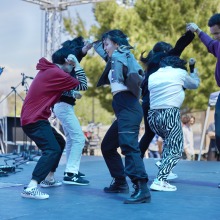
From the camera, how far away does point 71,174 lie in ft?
15.9

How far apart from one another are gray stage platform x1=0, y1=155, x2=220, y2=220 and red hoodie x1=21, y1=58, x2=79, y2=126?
2.31 ft

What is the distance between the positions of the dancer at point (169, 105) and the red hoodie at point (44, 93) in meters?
0.86

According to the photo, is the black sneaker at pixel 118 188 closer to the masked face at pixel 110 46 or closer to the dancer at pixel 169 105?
the dancer at pixel 169 105

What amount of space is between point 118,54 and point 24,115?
3.22 feet

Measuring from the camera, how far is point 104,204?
11.8ft

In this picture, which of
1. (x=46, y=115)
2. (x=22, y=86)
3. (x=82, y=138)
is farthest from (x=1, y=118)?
(x=46, y=115)

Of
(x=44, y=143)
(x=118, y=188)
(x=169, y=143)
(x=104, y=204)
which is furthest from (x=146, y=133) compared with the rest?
(x=104, y=204)

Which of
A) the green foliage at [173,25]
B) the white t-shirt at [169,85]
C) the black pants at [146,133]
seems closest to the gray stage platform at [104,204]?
the black pants at [146,133]

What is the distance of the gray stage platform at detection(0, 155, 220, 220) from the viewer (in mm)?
3167

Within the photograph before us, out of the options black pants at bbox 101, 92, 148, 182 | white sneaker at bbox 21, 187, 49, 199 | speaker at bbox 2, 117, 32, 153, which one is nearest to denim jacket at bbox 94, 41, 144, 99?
black pants at bbox 101, 92, 148, 182

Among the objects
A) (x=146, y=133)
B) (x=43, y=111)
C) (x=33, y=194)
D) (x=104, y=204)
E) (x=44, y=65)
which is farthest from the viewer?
(x=146, y=133)

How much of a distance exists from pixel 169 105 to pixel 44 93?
1.18 meters

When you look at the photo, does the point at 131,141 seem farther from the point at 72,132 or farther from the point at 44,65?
the point at 72,132

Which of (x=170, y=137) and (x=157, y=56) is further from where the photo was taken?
(x=157, y=56)
